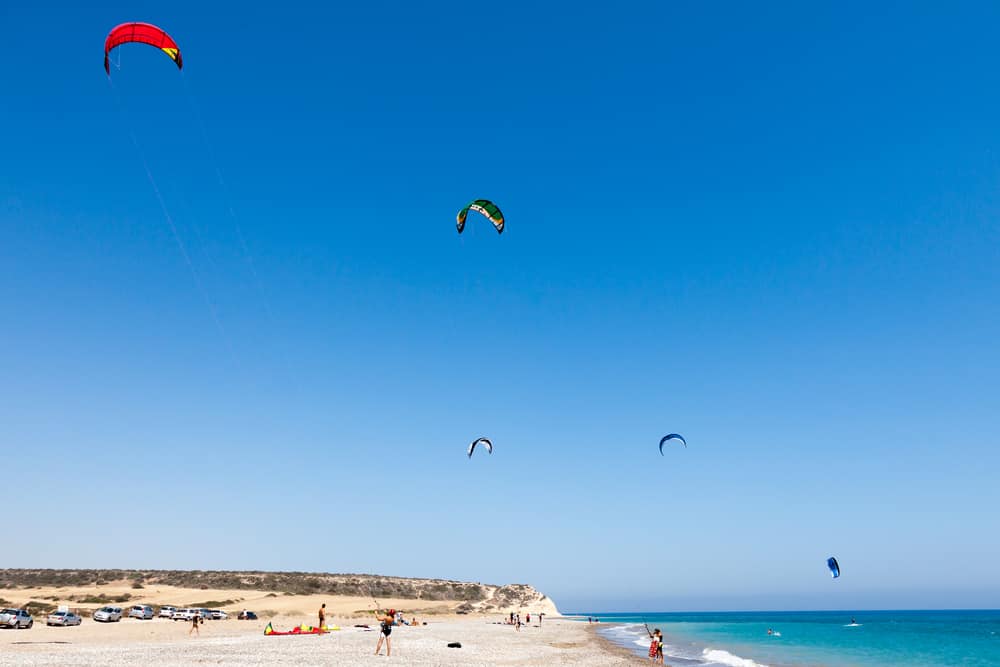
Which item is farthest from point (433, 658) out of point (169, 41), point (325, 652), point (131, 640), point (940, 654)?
point (940, 654)

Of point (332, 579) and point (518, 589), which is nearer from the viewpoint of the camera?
point (332, 579)

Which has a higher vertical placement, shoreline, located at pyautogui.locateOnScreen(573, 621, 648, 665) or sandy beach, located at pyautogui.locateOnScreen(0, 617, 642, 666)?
sandy beach, located at pyautogui.locateOnScreen(0, 617, 642, 666)

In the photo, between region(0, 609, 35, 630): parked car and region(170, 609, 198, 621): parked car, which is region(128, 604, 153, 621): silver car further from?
region(0, 609, 35, 630): parked car

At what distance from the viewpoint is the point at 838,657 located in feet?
A: 145

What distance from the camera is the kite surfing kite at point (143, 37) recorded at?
58.6 ft

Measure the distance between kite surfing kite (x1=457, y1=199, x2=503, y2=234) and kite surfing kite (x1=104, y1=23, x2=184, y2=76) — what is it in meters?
13.2

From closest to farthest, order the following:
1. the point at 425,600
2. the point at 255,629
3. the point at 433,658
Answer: the point at 433,658, the point at 255,629, the point at 425,600

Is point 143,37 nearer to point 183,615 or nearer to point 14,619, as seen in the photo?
point 14,619

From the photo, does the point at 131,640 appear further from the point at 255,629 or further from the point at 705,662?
the point at 705,662

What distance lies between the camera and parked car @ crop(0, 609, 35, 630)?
107 feet

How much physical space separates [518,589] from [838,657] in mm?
68166

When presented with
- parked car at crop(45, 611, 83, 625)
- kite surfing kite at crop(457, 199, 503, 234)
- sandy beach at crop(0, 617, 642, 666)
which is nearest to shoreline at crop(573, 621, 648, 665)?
sandy beach at crop(0, 617, 642, 666)

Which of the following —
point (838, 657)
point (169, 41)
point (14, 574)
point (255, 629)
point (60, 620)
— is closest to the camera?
point (169, 41)

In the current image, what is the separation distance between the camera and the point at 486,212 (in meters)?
30.1
